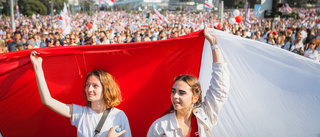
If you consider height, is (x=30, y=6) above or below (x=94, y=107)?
above

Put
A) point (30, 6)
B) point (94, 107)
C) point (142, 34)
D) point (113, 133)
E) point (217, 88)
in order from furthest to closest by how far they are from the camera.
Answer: point (30, 6), point (142, 34), point (94, 107), point (113, 133), point (217, 88)

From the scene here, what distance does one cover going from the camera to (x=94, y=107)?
2.66m

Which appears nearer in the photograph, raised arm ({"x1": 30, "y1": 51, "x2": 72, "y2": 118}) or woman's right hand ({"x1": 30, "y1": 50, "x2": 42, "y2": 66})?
raised arm ({"x1": 30, "y1": 51, "x2": 72, "y2": 118})

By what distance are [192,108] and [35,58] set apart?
1500 millimetres

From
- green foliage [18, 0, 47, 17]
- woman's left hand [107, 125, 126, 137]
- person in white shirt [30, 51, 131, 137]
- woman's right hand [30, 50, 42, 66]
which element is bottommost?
woman's left hand [107, 125, 126, 137]

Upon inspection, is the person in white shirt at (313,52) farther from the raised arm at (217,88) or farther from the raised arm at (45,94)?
the raised arm at (45,94)

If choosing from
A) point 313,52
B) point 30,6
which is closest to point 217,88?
point 313,52

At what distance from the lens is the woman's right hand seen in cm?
261

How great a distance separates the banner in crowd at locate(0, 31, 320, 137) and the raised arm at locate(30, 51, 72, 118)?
183 millimetres

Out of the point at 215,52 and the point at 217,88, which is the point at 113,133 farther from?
the point at 215,52

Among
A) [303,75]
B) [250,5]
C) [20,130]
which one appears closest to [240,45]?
[303,75]

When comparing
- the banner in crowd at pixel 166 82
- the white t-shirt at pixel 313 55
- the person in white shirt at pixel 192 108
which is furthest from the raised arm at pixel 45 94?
the white t-shirt at pixel 313 55

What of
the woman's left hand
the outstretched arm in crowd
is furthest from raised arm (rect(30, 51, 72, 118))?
the outstretched arm in crowd

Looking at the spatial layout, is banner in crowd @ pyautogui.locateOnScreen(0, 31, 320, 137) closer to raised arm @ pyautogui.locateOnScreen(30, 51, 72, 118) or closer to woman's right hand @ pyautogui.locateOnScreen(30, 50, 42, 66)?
woman's right hand @ pyautogui.locateOnScreen(30, 50, 42, 66)
